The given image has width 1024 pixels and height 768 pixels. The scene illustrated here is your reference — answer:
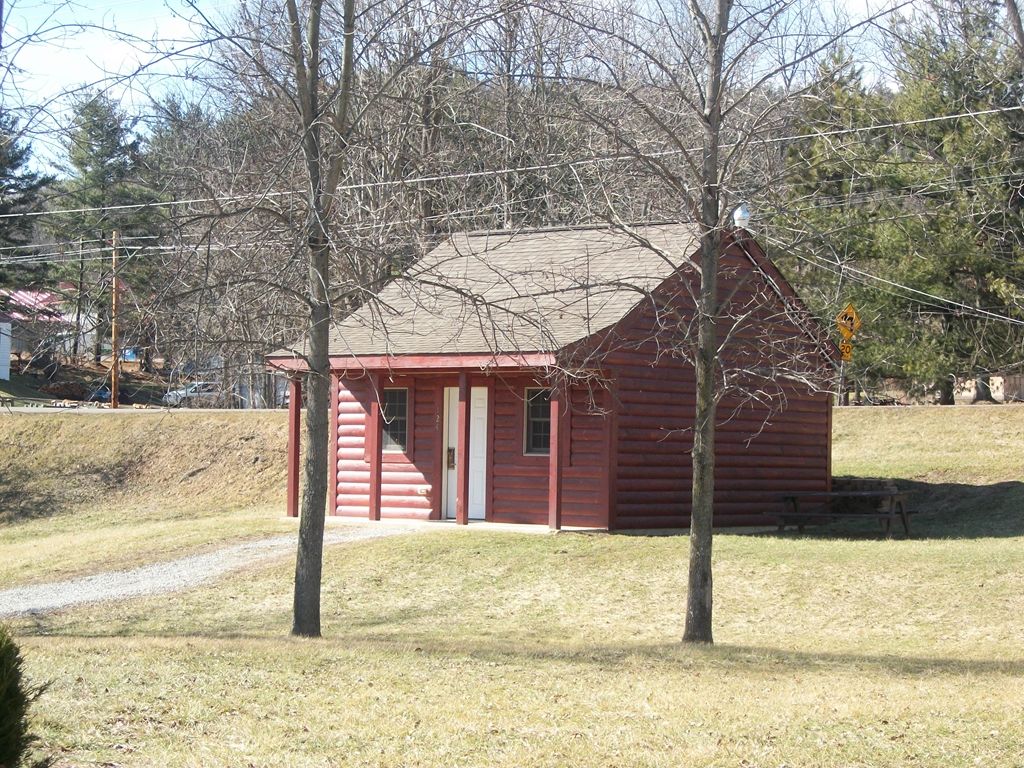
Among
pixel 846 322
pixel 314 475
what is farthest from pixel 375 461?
pixel 314 475

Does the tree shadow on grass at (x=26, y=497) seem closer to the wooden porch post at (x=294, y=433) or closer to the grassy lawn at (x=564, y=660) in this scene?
the wooden porch post at (x=294, y=433)

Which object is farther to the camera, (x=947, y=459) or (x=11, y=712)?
(x=947, y=459)

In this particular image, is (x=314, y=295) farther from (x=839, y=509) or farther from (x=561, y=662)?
(x=839, y=509)

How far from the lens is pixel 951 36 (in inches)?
547

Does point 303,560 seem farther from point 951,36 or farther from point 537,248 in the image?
point 537,248

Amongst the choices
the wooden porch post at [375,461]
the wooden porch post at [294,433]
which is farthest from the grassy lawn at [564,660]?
the wooden porch post at [294,433]

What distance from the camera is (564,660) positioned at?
11789mm

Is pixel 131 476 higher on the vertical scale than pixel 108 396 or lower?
lower

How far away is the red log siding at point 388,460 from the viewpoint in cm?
2291

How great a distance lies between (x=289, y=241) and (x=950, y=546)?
12.2m

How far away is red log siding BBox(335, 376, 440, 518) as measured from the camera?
75.2 ft

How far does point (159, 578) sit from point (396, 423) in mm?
5762

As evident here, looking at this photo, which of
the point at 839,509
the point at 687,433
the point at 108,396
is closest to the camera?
the point at 687,433

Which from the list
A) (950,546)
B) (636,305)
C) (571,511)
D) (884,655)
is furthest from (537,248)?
(884,655)
